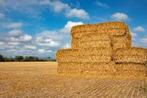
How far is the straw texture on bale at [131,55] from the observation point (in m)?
21.2

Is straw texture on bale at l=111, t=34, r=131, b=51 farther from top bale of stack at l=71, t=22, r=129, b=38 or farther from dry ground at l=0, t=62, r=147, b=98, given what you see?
dry ground at l=0, t=62, r=147, b=98

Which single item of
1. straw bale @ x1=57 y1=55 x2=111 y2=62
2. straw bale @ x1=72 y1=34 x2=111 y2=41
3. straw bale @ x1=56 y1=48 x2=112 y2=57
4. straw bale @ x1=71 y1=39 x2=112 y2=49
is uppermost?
straw bale @ x1=72 y1=34 x2=111 y2=41

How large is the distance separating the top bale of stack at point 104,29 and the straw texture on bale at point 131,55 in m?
1.78

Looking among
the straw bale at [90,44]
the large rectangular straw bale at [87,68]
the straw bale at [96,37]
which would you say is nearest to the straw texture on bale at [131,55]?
the large rectangular straw bale at [87,68]

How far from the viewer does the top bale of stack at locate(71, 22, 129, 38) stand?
2264cm

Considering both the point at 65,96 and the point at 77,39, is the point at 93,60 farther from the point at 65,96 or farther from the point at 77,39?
the point at 65,96

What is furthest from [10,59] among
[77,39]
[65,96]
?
[65,96]

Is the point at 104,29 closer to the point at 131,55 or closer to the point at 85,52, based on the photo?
the point at 85,52

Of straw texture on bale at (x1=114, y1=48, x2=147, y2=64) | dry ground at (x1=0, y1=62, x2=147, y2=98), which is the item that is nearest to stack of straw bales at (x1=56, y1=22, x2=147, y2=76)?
straw texture on bale at (x1=114, y1=48, x2=147, y2=64)

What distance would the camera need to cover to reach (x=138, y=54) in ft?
69.7

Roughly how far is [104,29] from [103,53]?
7.32 ft

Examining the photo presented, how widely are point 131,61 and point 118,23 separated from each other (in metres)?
3.44

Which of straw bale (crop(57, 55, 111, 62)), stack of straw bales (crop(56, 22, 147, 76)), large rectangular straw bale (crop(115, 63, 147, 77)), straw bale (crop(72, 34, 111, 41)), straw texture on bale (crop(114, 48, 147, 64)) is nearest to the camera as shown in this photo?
large rectangular straw bale (crop(115, 63, 147, 77))

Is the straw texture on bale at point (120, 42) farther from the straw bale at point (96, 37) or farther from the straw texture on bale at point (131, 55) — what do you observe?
the straw texture on bale at point (131, 55)
